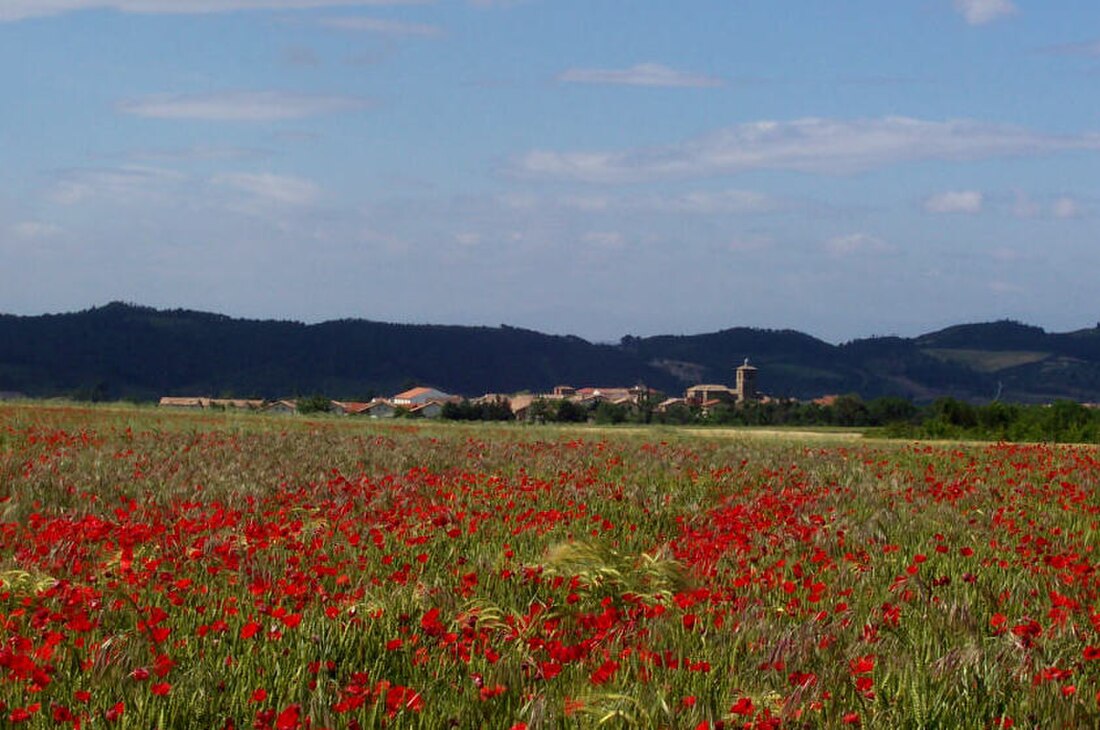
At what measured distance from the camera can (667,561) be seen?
873 centimetres

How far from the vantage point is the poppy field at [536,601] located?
5.01m

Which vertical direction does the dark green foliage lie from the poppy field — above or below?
below

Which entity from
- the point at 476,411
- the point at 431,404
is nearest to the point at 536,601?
the point at 476,411

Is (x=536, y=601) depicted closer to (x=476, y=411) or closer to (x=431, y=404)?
(x=476, y=411)

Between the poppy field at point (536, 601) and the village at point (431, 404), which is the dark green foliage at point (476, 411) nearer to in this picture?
the village at point (431, 404)

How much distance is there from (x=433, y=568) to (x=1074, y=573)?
4841 millimetres

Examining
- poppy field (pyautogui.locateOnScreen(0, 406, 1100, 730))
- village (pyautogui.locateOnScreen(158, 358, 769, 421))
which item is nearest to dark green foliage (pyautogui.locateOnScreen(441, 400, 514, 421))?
village (pyautogui.locateOnScreen(158, 358, 769, 421))

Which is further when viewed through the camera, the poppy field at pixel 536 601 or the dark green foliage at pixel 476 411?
the dark green foliage at pixel 476 411

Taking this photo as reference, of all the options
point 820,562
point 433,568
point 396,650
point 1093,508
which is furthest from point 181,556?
point 1093,508

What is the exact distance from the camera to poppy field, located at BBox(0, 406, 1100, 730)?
5.01 meters

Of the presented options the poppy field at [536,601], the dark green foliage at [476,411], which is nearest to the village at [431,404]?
the dark green foliage at [476,411]

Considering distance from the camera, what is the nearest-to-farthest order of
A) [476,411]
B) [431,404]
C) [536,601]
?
[536,601]
[476,411]
[431,404]

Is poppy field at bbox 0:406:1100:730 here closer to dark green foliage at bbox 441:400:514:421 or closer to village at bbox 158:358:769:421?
village at bbox 158:358:769:421

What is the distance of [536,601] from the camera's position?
24.6ft
